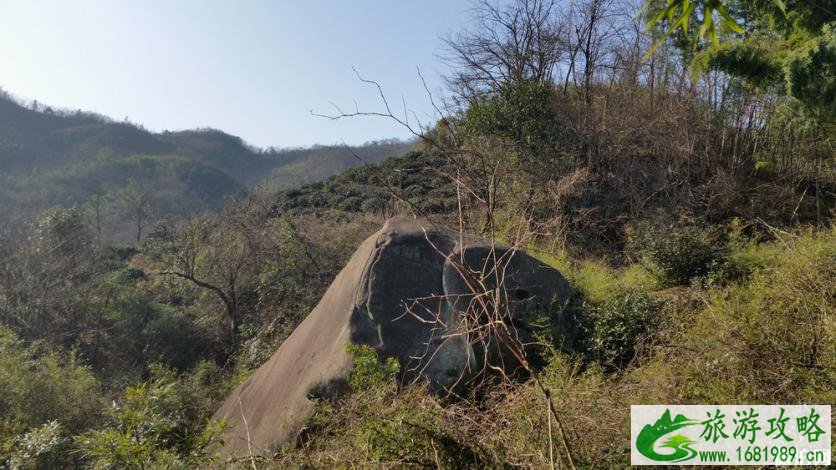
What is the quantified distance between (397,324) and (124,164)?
44.1 m

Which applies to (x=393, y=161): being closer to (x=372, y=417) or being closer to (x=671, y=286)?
(x=671, y=286)

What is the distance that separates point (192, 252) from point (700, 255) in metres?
8.85

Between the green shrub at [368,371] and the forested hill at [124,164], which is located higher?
the forested hill at [124,164]

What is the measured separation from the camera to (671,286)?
6.16 meters

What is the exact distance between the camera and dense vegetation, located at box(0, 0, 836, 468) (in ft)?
11.2

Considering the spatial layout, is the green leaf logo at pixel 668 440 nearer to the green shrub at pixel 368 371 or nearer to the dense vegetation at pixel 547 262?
the dense vegetation at pixel 547 262

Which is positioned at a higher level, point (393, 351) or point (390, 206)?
point (390, 206)

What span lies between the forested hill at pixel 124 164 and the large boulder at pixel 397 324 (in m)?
22.5

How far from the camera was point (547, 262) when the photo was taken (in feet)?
23.7

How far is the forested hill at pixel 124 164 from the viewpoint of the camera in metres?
32.0

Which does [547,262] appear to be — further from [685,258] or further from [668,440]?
[668,440]

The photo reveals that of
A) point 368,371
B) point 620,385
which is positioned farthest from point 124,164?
point 620,385

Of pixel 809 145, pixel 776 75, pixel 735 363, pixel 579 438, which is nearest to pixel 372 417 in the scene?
pixel 579 438

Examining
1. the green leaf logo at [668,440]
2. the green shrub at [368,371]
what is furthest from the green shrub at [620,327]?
the green shrub at [368,371]
